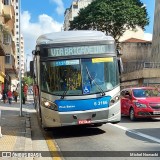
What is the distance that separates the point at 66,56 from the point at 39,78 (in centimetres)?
109

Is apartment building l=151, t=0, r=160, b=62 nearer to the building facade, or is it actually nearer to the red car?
the building facade

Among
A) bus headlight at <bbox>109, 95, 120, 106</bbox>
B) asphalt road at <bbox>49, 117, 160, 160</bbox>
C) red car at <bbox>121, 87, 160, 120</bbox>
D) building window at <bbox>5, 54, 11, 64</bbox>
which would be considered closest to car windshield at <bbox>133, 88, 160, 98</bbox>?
red car at <bbox>121, 87, 160, 120</bbox>

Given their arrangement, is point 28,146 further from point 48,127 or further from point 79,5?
point 79,5

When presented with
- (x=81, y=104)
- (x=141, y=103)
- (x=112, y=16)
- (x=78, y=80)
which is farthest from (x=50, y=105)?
(x=112, y=16)

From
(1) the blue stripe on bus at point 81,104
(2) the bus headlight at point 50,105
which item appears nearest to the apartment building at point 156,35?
(1) the blue stripe on bus at point 81,104

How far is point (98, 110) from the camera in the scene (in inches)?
476

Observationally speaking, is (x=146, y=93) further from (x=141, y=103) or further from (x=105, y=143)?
(x=105, y=143)

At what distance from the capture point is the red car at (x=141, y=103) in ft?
55.9

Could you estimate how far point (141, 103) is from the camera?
1733 centimetres

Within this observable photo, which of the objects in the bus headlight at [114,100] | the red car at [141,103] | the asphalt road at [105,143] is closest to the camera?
the asphalt road at [105,143]

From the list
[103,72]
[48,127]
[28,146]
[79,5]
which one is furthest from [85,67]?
[79,5]

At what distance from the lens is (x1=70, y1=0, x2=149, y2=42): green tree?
173 ft

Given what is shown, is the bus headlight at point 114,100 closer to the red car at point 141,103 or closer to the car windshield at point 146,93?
the red car at point 141,103

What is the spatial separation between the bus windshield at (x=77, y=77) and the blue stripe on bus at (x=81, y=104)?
25cm
